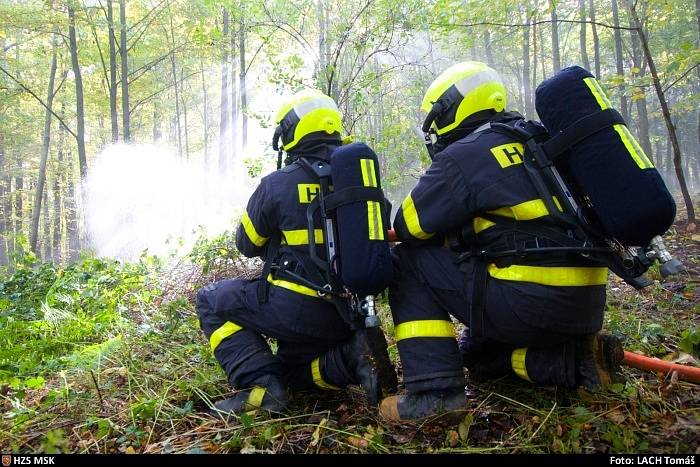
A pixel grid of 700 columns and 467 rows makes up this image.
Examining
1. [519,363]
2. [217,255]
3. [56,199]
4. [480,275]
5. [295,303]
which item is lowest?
[519,363]

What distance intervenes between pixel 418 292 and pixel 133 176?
15.4m

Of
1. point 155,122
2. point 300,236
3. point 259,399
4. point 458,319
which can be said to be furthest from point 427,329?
point 155,122

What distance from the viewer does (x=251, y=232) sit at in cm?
293

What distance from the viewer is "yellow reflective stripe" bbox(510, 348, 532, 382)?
2.52 meters

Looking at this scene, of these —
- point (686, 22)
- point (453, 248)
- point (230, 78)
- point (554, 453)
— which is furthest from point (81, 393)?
point (230, 78)

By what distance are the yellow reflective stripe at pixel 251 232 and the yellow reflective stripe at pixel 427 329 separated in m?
1.12

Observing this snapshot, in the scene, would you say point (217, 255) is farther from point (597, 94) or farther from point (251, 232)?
point (597, 94)

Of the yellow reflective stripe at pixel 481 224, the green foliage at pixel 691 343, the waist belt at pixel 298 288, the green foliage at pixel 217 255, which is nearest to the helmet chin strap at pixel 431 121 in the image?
the yellow reflective stripe at pixel 481 224

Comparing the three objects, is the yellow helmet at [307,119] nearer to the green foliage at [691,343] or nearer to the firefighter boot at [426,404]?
the firefighter boot at [426,404]

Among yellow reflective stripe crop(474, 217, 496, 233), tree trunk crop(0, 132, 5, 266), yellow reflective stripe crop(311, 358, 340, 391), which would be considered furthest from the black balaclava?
tree trunk crop(0, 132, 5, 266)

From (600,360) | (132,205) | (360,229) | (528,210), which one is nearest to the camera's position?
(528,210)

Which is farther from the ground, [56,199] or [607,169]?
[56,199]

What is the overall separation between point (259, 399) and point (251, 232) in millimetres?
1043

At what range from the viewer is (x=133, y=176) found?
50.9 ft
